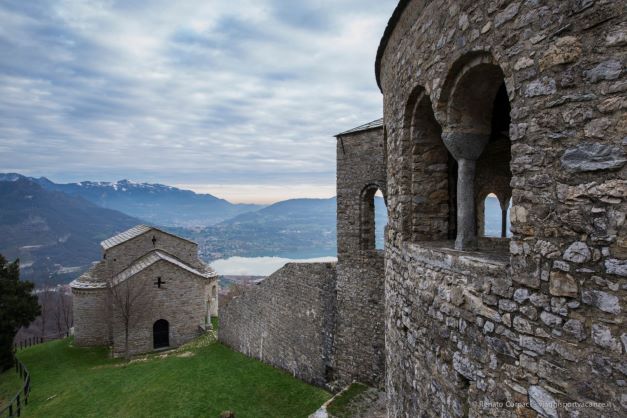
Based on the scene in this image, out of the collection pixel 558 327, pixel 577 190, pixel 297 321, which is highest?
pixel 577 190

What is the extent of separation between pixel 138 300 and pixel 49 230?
15141 cm

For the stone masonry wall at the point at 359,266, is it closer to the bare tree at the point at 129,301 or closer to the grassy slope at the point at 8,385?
the bare tree at the point at 129,301

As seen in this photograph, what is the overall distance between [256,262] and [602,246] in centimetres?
13942

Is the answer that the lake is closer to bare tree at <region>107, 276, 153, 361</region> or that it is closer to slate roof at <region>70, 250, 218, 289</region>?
slate roof at <region>70, 250, 218, 289</region>

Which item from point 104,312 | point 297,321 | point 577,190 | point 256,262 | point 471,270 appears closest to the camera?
point 577,190

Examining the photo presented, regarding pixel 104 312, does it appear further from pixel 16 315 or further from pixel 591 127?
pixel 591 127

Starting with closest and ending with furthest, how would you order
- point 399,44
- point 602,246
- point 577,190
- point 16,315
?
point 602,246 < point 577,190 < point 399,44 < point 16,315

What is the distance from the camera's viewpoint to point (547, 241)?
247cm

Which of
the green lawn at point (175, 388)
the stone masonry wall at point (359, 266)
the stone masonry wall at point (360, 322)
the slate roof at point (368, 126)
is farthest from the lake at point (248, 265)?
the slate roof at point (368, 126)

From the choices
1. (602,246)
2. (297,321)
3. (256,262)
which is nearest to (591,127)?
(602,246)

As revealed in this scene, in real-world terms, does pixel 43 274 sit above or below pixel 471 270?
below

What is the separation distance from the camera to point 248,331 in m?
16.7

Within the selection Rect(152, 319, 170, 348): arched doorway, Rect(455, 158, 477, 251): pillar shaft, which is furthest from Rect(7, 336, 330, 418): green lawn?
Rect(455, 158, 477, 251): pillar shaft

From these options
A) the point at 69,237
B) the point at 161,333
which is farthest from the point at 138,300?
the point at 69,237
